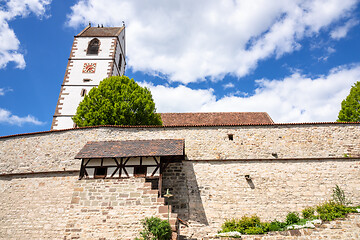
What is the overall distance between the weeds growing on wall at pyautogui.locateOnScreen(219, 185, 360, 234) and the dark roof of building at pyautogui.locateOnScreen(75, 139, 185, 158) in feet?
13.5

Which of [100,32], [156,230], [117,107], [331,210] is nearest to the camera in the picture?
[156,230]

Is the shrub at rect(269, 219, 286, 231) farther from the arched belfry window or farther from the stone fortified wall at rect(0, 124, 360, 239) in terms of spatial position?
the arched belfry window

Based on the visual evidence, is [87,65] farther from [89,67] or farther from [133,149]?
[133,149]

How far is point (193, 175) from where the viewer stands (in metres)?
12.4

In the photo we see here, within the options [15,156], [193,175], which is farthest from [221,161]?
[15,156]

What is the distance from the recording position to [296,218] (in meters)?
10.8

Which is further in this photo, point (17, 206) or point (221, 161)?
point (221, 161)

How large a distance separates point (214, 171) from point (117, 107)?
737 cm

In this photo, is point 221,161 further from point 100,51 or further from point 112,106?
point 100,51

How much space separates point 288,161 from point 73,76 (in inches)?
736

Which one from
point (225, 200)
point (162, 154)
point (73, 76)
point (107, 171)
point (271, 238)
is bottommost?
point (271, 238)

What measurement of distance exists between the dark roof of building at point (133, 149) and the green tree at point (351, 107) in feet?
44.8

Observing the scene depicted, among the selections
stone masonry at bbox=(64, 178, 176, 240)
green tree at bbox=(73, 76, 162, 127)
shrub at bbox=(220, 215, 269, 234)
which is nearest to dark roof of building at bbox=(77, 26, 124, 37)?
green tree at bbox=(73, 76, 162, 127)

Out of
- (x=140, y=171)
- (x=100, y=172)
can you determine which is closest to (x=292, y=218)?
(x=140, y=171)
